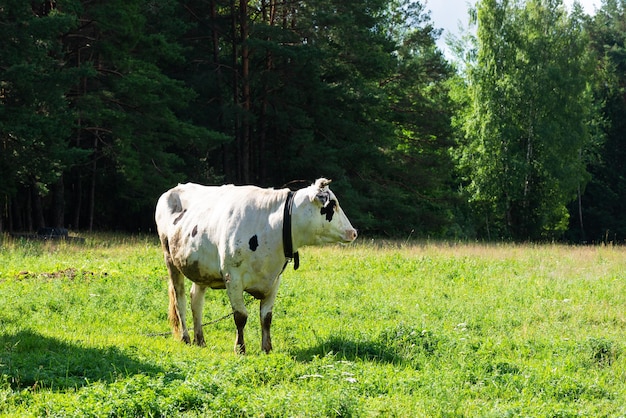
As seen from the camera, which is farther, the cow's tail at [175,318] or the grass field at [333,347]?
the cow's tail at [175,318]

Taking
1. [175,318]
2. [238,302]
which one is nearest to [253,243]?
[238,302]

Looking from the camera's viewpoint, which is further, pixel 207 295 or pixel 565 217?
pixel 565 217

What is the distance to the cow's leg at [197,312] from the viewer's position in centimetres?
921

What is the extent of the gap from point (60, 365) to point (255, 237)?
2615 mm

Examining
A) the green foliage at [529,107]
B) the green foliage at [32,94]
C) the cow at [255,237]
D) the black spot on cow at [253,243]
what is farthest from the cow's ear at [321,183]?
the green foliage at [529,107]

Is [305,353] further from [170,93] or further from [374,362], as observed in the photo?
[170,93]

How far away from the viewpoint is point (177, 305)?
31.1 ft

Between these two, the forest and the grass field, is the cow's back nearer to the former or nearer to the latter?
the grass field

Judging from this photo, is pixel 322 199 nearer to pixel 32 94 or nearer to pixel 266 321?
pixel 266 321

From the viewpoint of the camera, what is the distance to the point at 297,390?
6.58 meters

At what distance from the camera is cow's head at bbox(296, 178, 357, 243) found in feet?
27.8

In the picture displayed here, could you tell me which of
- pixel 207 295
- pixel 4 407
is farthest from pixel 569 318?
pixel 4 407

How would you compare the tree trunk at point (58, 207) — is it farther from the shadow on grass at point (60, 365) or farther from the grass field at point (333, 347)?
the shadow on grass at point (60, 365)

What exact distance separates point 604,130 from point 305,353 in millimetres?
50988
